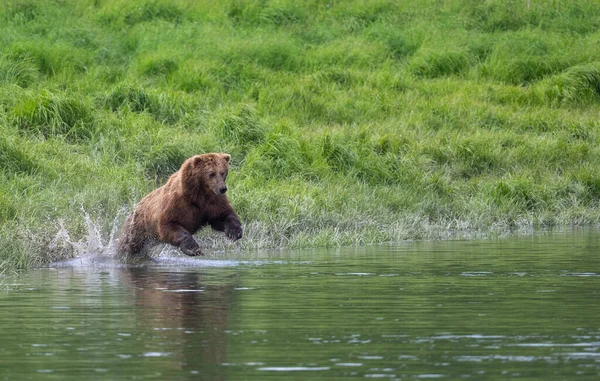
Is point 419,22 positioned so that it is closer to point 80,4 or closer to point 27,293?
point 80,4

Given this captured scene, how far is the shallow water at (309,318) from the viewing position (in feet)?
19.9

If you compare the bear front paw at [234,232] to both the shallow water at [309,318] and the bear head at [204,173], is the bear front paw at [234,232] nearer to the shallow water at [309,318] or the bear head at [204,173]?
the shallow water at [309,318]

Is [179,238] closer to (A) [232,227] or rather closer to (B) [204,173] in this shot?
(A) [232,227]

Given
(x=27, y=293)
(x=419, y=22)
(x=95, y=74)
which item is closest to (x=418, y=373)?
(x=27, y=293)

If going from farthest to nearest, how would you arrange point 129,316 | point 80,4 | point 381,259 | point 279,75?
point 80,4 < point 279,75 < point 381,259 < point 129,316

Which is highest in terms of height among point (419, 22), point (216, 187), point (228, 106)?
point (419, 22)

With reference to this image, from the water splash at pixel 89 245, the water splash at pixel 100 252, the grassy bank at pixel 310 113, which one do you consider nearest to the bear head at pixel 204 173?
the water splash at pixel 100 252

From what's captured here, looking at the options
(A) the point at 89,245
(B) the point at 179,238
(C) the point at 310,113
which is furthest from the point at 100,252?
(C) the point at 310,113

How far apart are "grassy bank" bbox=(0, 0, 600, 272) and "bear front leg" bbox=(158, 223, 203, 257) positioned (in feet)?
3.45

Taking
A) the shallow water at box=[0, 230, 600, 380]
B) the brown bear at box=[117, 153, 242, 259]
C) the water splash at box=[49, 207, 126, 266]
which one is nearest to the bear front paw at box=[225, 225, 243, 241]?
the brown bear at box=[117, 153, 242, 259]

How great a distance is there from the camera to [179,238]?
1173cm

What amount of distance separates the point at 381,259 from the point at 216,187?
1.67 meters

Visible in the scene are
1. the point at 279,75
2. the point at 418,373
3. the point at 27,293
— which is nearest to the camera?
the point at 418,373

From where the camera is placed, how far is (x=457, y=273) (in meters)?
10.3
